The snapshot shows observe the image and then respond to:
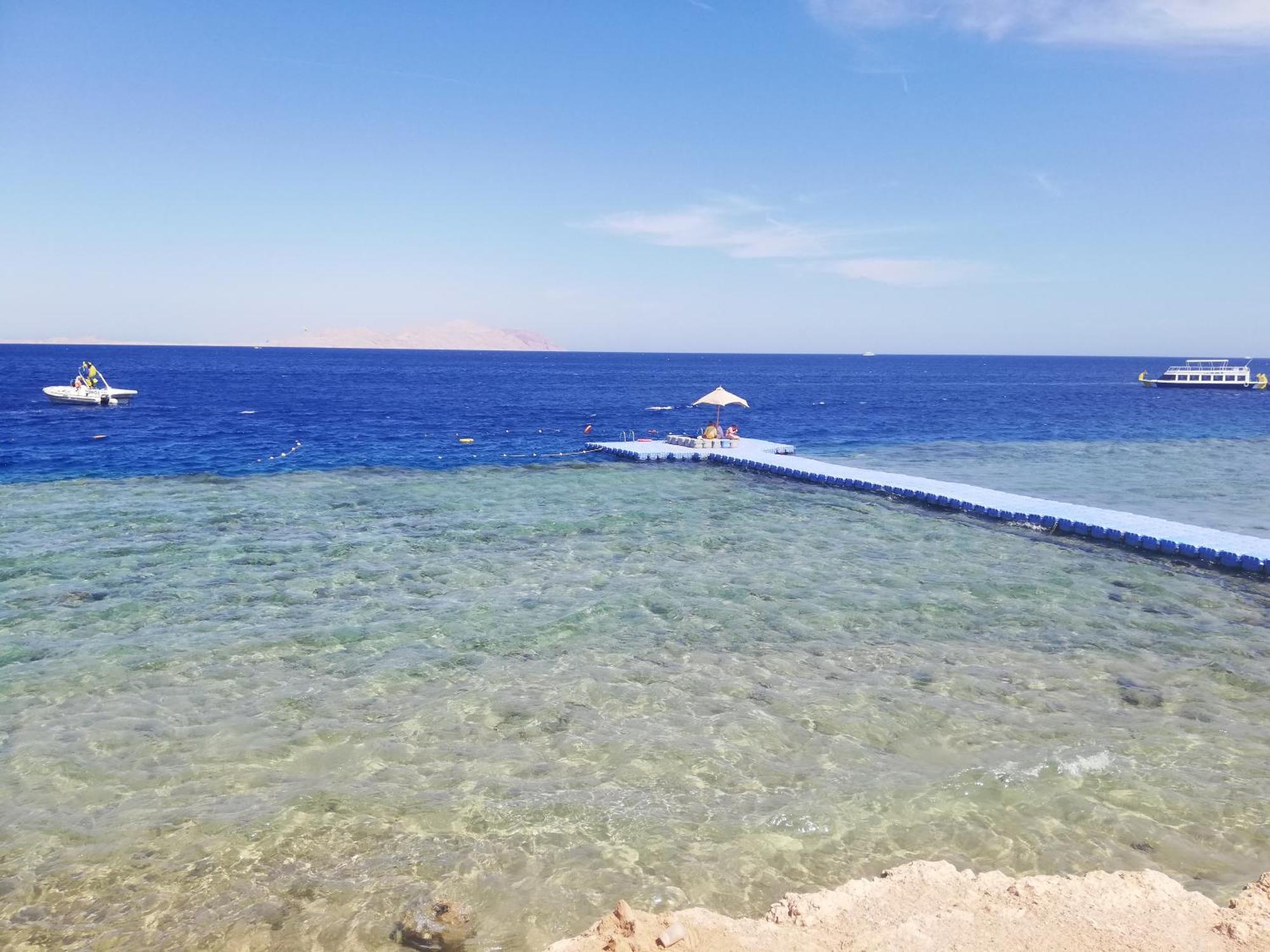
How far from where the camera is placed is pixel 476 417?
64938 millimetres

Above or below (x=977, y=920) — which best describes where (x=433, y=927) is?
below

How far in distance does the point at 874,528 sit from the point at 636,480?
1127 cm

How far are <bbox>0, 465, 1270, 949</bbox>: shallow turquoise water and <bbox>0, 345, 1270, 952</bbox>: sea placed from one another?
0.06 meters

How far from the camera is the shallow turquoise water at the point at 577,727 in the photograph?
8094mm

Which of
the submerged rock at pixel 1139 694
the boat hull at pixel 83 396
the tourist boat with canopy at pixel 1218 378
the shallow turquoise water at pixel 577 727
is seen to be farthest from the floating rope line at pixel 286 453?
the tourist boat with canopy at pixel 1218 378

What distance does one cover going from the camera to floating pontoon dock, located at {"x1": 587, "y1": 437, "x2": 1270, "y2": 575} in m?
20.6

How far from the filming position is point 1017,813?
917 cm

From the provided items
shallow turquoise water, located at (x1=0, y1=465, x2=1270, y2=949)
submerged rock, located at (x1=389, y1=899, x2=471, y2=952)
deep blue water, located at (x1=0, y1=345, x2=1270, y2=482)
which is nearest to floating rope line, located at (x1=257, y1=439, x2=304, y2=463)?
deep blue water, located at (x1=0, y1=345, x2=1270, y2=482)

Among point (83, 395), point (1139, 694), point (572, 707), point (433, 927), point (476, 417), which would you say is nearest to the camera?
point (433, 927)

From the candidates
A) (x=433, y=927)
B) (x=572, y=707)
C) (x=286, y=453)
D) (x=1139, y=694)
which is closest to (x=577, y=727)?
(x=572, y=707)

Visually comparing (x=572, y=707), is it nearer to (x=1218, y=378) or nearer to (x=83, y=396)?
(x=83, y=396)

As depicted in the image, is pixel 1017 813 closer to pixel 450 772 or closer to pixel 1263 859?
pixel 1263 859

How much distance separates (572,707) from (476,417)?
180 feet

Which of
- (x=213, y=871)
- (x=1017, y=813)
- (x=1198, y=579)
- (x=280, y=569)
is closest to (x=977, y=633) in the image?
(x=1017, y=813)
